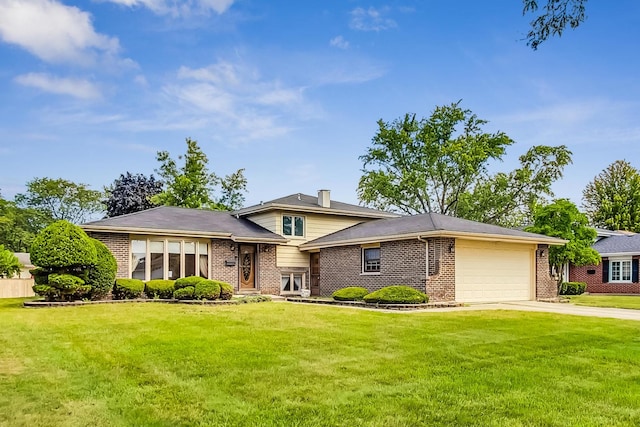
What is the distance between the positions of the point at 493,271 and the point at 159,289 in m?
12.0

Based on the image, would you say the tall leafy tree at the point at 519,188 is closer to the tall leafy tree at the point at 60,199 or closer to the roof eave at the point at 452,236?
the roof eave at the point at 452,236

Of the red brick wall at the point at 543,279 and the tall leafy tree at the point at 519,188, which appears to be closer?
the red brick wall at the point at 543,279

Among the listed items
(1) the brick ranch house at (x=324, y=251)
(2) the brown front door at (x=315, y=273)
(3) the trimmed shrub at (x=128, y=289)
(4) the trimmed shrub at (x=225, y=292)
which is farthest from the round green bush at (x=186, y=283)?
(2) the brown front door at (x=315, y=273)

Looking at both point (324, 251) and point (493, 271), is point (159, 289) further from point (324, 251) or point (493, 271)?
point (493, 271)

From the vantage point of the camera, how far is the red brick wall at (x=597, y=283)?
2744 centimetres

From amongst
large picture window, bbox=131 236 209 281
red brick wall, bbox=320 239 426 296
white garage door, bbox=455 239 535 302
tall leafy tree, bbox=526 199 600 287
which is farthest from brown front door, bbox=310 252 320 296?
tall leafy tree, bbox=526 199 600 287

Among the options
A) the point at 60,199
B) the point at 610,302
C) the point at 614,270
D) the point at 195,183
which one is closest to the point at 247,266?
the point at 610,302

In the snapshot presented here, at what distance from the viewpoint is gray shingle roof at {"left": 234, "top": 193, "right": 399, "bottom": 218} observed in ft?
74.9

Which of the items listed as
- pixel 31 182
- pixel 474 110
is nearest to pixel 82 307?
pixel 474 110

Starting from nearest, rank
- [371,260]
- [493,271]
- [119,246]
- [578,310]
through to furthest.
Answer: [578,310]
[493,271]
[119,246]
[371,260]

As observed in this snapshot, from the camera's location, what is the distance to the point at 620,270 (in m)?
28.2

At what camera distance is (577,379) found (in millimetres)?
6277

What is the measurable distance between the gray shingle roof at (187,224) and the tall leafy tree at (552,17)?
50.0ft

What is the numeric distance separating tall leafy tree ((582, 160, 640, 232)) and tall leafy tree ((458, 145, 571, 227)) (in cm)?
984
